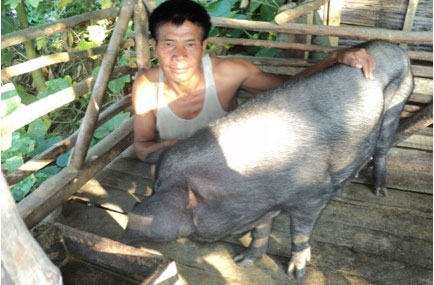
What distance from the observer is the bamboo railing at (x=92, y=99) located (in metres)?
2.21

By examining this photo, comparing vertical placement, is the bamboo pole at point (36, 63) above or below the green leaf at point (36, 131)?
above

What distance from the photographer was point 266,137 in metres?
1.73

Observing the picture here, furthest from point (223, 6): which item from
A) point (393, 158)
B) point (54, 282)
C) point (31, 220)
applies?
point (54, 282)

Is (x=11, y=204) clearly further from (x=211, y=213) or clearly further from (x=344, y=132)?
(x=344, y=132)

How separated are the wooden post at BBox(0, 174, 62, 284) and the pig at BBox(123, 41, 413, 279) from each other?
0.50 m

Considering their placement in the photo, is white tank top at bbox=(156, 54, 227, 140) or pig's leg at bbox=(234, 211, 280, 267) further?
white tank top at bbox=(156, 54, 227, 140)

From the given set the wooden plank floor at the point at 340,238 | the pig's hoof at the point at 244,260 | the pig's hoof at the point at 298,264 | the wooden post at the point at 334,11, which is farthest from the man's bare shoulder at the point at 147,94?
the wooden post at the point at 334,11

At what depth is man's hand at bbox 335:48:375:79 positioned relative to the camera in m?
1.91

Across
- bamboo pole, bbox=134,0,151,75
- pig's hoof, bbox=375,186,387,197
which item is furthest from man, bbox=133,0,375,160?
pig's hoof, bbox=375,186,387,197

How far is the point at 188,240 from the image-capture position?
221 centimetres

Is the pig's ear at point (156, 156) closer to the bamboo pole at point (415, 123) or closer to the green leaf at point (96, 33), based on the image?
the bamboo pole at point (415, 123)

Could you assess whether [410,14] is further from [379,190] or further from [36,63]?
[36,63]

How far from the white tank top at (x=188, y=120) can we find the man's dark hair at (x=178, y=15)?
28 centimetres

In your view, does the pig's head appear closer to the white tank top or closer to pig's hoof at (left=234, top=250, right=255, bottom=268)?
pig's hoof at (left=234, top=250, right=255, bottom=268)
